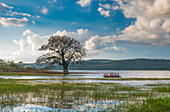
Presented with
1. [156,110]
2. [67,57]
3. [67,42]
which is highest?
[67,42]

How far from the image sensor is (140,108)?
14.5 metres

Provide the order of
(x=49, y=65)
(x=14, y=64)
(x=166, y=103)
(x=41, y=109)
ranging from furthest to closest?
(x=14, y=64) → (x=49, y=65) → (x=166, y=103) → (x=41, y=109)

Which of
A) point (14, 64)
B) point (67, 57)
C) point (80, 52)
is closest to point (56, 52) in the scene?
point (67, 57)

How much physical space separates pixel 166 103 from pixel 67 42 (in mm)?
80257

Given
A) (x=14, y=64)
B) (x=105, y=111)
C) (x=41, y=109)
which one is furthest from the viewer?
(x=14, y=64)

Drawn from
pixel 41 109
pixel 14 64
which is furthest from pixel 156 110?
pixel 14 64

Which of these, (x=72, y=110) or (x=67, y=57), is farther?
(x=67, y=57)

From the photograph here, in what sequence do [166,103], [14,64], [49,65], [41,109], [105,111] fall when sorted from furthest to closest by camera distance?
[14,64], [49,65], [166,103], [41,109], [105,111]

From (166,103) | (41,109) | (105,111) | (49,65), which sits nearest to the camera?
(105,111)

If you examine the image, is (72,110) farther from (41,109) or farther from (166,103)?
(166,103)

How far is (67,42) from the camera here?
308 feet

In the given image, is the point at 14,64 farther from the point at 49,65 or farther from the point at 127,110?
the point at 127,110

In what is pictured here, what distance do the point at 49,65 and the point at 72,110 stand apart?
77.8 meters

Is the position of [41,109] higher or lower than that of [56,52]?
lower
